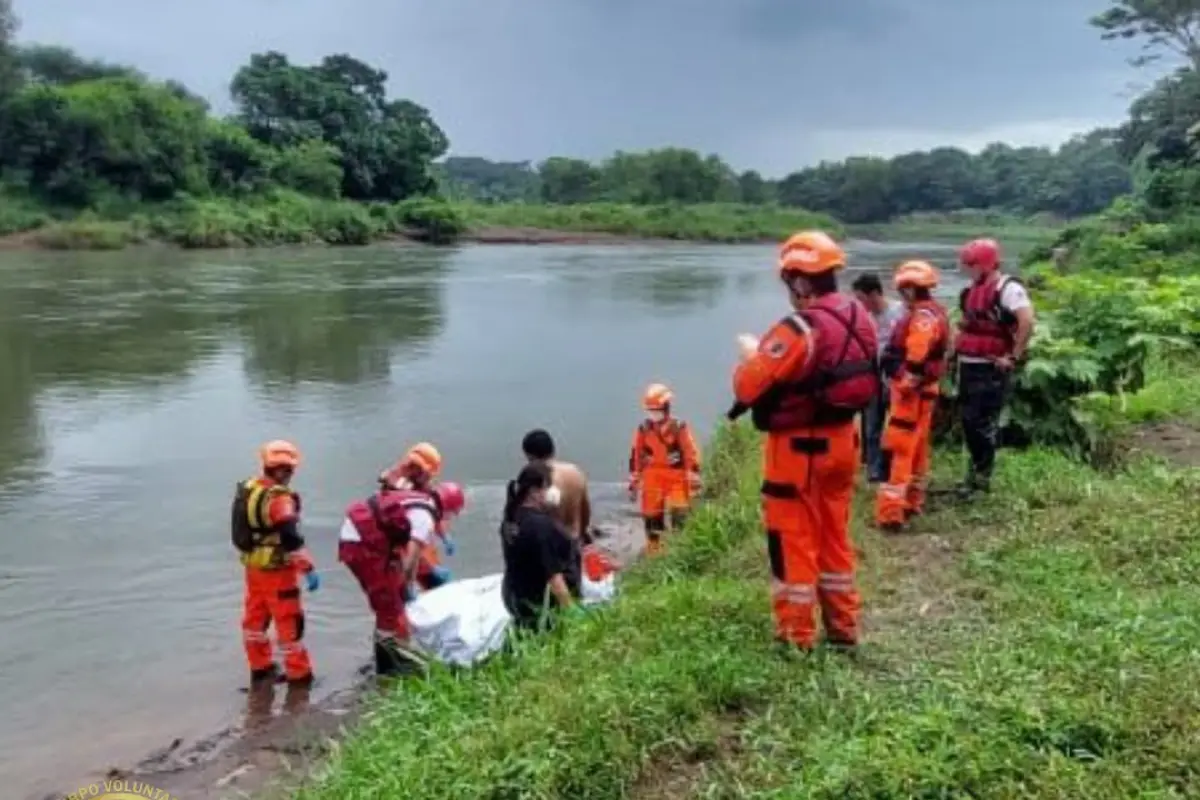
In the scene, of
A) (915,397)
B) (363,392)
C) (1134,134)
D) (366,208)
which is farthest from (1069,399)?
(366,208)

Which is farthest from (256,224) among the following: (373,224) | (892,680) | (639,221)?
(892,680)

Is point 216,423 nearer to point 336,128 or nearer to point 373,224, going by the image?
point 373,224

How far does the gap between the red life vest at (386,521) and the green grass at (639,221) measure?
62202mm

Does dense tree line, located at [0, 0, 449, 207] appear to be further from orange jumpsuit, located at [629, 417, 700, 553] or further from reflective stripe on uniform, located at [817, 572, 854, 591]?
reflective stripe on uniform, located at [817, 572, 854, 591]

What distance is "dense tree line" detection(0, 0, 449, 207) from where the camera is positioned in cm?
5322

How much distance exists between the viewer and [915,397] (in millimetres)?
7512

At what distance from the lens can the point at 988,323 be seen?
7543mm

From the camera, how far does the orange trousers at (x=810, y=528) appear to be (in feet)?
17.0

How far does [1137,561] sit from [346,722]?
4.02 metres

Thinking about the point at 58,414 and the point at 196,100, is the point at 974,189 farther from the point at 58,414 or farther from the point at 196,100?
the point at 58,414

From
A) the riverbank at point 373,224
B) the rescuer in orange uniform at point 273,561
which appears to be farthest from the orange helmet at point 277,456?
the riverbank at point 373,224

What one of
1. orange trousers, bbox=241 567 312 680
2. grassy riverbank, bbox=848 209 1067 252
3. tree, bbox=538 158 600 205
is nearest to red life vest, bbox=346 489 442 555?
orange trousers, bbox=241 567 312 680

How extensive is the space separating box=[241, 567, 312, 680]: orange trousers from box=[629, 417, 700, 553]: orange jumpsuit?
2.99 meters

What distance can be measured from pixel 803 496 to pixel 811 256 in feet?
3.11
